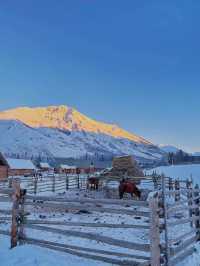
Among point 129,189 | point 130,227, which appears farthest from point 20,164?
point 130,227

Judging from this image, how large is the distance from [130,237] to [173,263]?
379cm

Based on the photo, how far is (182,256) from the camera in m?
9.30

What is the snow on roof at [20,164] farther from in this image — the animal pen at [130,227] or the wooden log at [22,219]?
the wooden log at [22,219]

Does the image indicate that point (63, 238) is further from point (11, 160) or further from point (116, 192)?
point (11, 160)

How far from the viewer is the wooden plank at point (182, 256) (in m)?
8.66

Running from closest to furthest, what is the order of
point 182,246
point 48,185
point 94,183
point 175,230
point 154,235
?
1. point 154,235
2. point 182,246
3. point 175,230
4. point 94,183
5. point 48,185

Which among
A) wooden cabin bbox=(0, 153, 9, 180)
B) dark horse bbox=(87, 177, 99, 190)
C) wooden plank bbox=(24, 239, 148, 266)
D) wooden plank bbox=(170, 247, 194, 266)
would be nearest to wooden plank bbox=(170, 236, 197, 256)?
wooden plank bbox=(170, 247, 194, 266)

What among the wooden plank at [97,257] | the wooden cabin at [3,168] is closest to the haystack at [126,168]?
the wooden cabin at [3,168]

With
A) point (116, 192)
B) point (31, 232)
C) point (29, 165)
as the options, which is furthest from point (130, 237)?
point (29, 165)

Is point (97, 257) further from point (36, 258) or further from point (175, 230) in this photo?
point (175, 230)

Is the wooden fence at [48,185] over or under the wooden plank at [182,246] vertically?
over

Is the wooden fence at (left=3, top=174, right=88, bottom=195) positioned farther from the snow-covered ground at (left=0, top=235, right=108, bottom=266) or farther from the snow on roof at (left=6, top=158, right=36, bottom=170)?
the snow on roof at (left=6, top=158, right=36, bottom=170)

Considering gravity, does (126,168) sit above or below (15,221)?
above

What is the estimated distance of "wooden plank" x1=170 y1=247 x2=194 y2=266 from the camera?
8.66 meters
